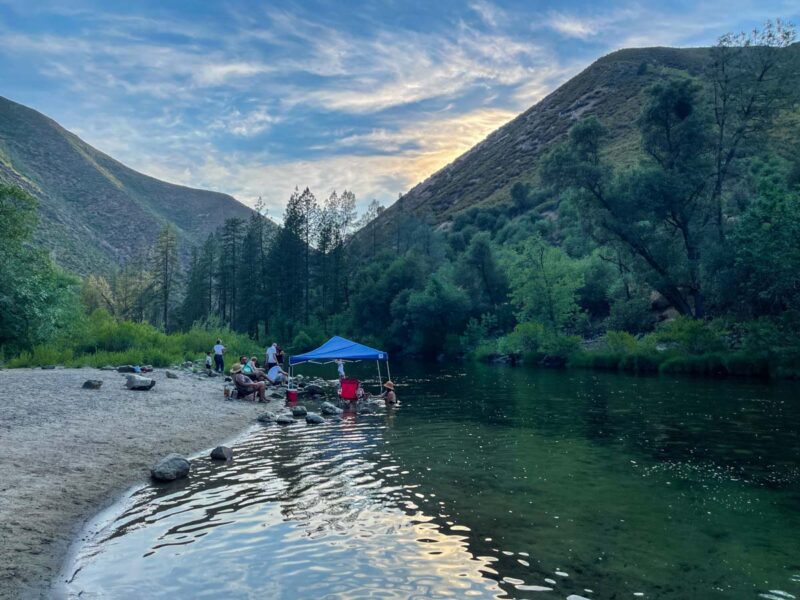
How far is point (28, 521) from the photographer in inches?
330

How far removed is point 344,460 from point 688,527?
760cm

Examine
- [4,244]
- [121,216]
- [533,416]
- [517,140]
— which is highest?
[517,140]

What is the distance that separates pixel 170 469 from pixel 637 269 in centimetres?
4243

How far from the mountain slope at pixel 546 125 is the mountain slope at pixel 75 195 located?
A: 6863cm

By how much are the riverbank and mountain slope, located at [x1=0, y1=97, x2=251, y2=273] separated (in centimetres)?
10897

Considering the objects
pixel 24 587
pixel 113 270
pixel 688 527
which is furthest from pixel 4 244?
pixel 113 270

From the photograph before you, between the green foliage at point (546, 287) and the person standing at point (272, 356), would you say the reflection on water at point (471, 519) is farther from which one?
the green foliage at point (546, 287)

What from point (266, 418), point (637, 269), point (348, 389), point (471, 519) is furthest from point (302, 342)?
point (471, 519)

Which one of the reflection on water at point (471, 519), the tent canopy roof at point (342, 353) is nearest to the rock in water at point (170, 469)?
the reflection on water at point (471, 519)

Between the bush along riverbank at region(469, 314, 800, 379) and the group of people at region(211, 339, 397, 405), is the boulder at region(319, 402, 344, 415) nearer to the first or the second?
the group of people at region(211, 339, 397, 405)

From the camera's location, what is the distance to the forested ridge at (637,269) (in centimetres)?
3547

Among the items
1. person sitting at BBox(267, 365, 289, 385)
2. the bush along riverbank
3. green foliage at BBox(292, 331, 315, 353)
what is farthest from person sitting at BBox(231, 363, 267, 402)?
green foliage at BBox(292, 331, 315, 353)

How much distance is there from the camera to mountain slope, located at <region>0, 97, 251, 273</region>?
126m

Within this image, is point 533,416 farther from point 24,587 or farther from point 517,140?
point 517,140
